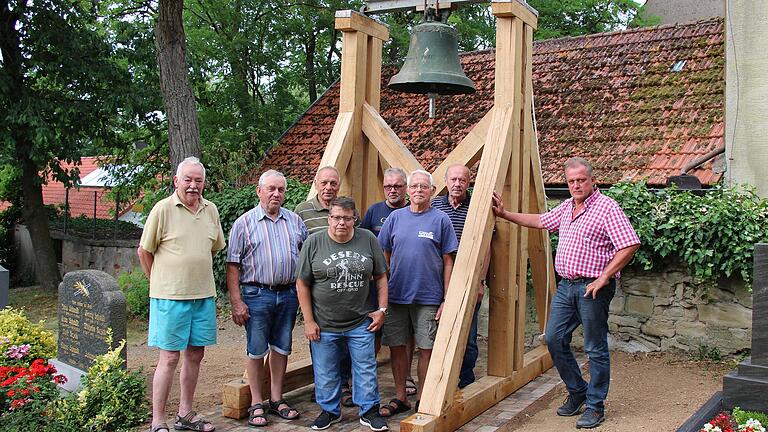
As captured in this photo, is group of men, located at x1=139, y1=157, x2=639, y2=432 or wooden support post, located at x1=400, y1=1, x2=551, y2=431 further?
wooden support post, located at x1=400, y1=1, x2=551, y2=431

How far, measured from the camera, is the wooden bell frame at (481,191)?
4535 millimetres

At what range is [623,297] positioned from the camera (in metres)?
7.25

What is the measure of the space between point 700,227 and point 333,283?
376 cm

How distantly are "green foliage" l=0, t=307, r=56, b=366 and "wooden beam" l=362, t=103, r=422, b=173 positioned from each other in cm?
291

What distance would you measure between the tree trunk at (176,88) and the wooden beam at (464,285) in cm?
633

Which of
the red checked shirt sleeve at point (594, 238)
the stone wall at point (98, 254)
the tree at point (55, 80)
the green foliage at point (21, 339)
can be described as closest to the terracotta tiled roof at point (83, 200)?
the stone wall at point (98, 254)

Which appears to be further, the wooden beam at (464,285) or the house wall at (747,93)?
the house wall at (747,93)

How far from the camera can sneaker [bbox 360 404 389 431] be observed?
4.48 meters

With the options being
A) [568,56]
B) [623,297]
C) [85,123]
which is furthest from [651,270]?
[85,123]

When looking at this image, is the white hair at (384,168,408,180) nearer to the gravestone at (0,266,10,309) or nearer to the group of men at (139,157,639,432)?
the group of men at (139,157,639,432)

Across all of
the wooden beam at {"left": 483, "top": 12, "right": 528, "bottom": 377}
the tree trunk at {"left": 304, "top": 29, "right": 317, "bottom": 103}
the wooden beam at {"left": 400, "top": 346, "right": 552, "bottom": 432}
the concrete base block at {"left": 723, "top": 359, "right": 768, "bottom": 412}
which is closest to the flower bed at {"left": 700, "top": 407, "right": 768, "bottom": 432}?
the concrete base block at {"left": 723, "top": 359, "right": 768, "bottom": 412}

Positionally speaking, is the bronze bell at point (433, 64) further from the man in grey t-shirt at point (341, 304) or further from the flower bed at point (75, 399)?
the flower bed at point (75, 399)

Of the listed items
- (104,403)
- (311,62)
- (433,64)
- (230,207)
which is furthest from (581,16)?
(104,403)

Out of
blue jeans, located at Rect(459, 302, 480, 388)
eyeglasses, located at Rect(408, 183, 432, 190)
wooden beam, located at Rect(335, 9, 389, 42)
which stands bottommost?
blue jeans, located at Rect(459, 302, 480, 388)
